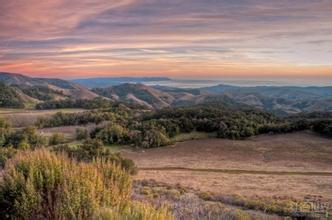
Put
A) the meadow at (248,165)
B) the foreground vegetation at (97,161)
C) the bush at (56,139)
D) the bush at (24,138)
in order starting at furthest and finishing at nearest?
1. the bush at (56,139)
2. the bush at (24,138)
3. the meadow at (248,165)
4. the foreground vegetation at (97,161)

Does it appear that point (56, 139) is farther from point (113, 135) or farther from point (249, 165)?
point (249, 165)

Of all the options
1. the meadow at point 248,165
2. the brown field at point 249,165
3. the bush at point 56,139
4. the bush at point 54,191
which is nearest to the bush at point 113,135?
the meadow at point 248,165

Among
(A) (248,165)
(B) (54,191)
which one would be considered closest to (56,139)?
(A) (248,165)

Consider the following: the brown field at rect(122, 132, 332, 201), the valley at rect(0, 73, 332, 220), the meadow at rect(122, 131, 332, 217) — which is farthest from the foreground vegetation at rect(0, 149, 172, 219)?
the brown field at rect(122, 132, 332, 201)

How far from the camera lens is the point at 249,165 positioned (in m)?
44.3

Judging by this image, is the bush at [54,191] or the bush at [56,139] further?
the bush at [56,139]

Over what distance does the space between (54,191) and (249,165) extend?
40.6 m

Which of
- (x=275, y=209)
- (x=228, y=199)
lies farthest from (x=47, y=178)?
(x=228, y=199)

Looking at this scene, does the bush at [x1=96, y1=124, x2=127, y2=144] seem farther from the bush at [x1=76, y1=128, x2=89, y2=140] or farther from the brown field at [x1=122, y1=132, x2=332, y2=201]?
the brown field at [x1=122, y1=132, x2=332, y2=201]

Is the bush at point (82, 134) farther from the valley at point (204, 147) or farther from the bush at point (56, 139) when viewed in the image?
the bush at point (56, 139)

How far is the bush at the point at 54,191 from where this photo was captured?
17.5 ft

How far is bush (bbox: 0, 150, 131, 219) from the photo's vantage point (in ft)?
17.5

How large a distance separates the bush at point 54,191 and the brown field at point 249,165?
68.7ft

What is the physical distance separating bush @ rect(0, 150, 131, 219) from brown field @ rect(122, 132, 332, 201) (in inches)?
824
